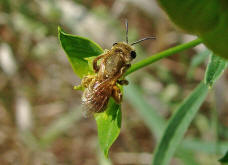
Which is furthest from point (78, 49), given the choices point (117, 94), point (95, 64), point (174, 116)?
point (174, 116)

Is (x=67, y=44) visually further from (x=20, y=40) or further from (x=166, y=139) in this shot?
(x=20, y=40)

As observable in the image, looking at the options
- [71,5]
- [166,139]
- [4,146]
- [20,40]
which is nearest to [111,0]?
[71,5]

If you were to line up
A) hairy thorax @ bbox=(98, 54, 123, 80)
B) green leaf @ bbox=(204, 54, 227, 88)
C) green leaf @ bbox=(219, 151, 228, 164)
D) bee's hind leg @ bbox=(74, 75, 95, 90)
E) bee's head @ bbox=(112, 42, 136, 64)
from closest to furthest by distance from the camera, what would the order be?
green leaf @ bbox=(204, 54, 227, 88), green leaf @ bbox=(219, 151, 228, 164), bee's hind leg @ bbox=(74, 75, 95, 90), hairy thorax @ bbox=(98, 54, 123, 80), bee's head @ bbox=(112, 42, 136, 64)

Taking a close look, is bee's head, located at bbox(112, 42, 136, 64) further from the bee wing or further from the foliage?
the foliage

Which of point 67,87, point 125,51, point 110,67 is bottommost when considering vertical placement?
point 110,67

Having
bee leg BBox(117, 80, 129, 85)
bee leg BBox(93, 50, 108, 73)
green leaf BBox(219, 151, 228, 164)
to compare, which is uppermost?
bee leg BBox(93, 50, 108, 73)

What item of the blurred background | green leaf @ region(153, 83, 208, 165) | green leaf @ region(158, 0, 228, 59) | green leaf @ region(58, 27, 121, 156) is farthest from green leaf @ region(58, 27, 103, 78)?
the blurred background

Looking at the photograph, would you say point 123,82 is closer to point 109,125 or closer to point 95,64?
point 95,64

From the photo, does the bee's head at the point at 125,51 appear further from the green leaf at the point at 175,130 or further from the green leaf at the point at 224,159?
the green leaf at the point at 224,159
